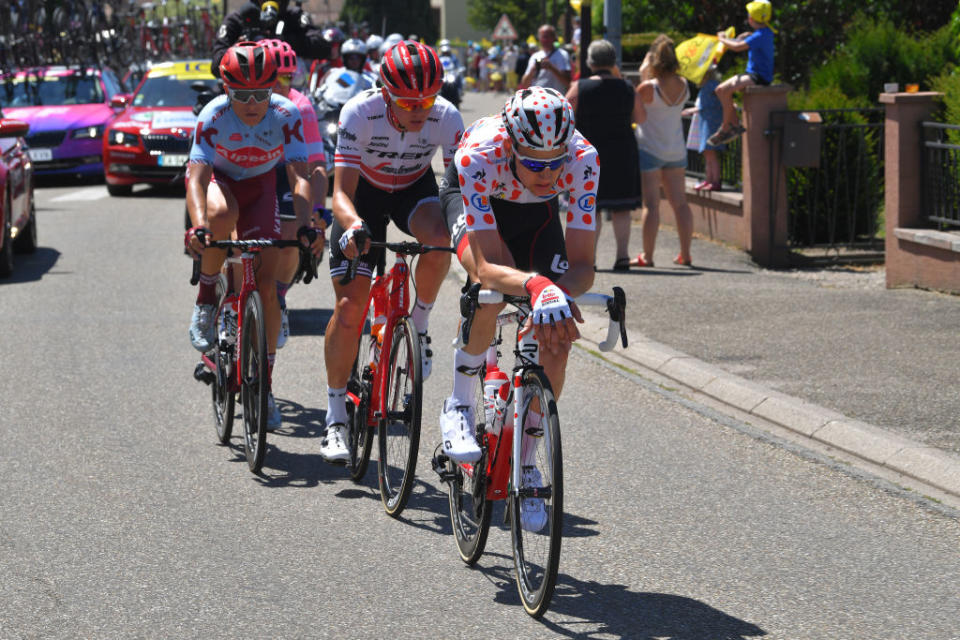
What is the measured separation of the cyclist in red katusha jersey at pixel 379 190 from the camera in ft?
22.4

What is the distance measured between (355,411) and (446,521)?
0.80 metres

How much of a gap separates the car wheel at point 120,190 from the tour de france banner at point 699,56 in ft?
33.5

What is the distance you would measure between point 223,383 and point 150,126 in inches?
565

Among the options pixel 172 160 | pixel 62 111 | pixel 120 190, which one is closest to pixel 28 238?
pixel 172 160

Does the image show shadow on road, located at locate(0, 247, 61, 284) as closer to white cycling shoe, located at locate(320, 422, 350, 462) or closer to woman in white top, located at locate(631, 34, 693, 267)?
woman in white top, located at locate(631, 34, 693, 267)

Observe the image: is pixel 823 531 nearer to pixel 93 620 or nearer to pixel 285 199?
pixel 93 620

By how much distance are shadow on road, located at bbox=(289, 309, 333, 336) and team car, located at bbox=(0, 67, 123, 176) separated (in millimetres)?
12592

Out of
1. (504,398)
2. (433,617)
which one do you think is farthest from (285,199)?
(433,617)

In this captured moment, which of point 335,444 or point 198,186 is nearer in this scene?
point 335,444

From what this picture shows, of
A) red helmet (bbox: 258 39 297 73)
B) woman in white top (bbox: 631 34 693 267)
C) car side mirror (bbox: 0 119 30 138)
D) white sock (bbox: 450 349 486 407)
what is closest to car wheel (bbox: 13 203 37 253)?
car side mirror (bbox: 0 119 30 138)

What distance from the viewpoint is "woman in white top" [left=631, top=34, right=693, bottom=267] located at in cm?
1416

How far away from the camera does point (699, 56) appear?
15633 millimetres

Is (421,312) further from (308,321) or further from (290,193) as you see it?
(308,321)

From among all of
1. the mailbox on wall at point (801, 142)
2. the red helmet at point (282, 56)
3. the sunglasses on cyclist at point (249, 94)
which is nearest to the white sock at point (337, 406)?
the sunglasses on cyclist at point (249, 94)
